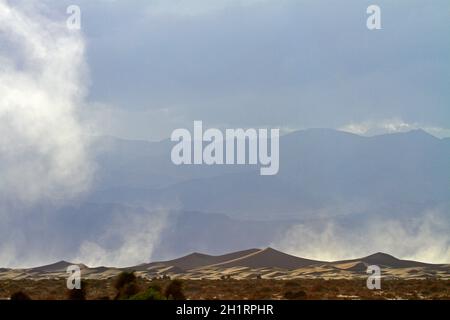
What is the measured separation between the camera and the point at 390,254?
165 feet

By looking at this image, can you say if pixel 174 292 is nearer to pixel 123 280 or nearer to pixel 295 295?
pixel 123 280

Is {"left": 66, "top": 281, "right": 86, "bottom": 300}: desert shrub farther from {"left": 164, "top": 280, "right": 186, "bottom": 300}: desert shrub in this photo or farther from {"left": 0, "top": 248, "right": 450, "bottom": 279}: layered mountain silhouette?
{"left": 0, "top": 248, "right": 450, "bottom": 279}: layered mountain silhouette

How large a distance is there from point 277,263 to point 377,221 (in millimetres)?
10445

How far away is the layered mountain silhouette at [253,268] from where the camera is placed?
146ft

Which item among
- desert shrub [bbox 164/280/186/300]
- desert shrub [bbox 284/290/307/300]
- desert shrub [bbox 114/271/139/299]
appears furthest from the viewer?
desert shrub [bbox 284/290/307/300]

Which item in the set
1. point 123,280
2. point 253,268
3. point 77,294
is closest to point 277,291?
point 123,280

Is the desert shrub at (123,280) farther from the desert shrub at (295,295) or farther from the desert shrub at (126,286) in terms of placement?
the desert shrub at (295,295)

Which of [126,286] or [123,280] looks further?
[123,280]

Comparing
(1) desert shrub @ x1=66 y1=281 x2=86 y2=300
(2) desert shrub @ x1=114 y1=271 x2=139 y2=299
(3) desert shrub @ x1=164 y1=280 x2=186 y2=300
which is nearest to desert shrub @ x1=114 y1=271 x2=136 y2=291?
(2) desert shrub @ x1=114 y1=271 x2=139 y2=299

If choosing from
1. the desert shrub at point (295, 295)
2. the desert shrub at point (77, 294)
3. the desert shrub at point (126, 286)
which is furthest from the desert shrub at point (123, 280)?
the desert shrub at point (295, 295)

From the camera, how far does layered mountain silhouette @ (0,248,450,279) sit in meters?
44.5

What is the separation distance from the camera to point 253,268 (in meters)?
48.5
